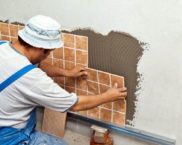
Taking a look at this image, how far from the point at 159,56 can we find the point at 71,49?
60 centimetres

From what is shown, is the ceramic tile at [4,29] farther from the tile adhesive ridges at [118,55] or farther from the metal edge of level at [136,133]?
the metal edge of level at [136,133]

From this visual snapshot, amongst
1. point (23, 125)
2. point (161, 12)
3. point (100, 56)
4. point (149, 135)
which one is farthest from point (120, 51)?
point (23, 125)

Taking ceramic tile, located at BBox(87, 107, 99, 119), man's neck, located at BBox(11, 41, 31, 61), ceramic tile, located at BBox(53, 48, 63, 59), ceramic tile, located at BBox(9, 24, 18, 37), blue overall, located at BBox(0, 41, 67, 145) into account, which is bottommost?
blue overall, located at BBox(0, 41, 67, 145)

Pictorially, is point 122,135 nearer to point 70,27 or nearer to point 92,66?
point 92,66

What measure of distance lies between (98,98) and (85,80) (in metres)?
0.39

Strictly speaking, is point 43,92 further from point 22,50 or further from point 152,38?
point 152,38

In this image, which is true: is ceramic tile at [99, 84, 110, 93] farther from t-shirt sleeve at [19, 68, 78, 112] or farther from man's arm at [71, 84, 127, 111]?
t-shirt sleeve at [19, 68, 78, 112]

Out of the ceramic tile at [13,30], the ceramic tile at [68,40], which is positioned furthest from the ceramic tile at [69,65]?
the ceramic tile at [13,30]

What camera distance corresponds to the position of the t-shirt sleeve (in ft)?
5.32

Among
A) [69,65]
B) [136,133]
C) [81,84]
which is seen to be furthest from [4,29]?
[136,133]

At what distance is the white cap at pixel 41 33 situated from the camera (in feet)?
5.51

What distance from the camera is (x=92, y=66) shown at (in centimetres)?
215

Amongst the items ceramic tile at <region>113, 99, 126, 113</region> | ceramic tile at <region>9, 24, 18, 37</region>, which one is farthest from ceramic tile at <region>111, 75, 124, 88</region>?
ceramic tile at <region>9, 24, 18, 37</region>

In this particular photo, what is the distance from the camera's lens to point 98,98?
184 cm
